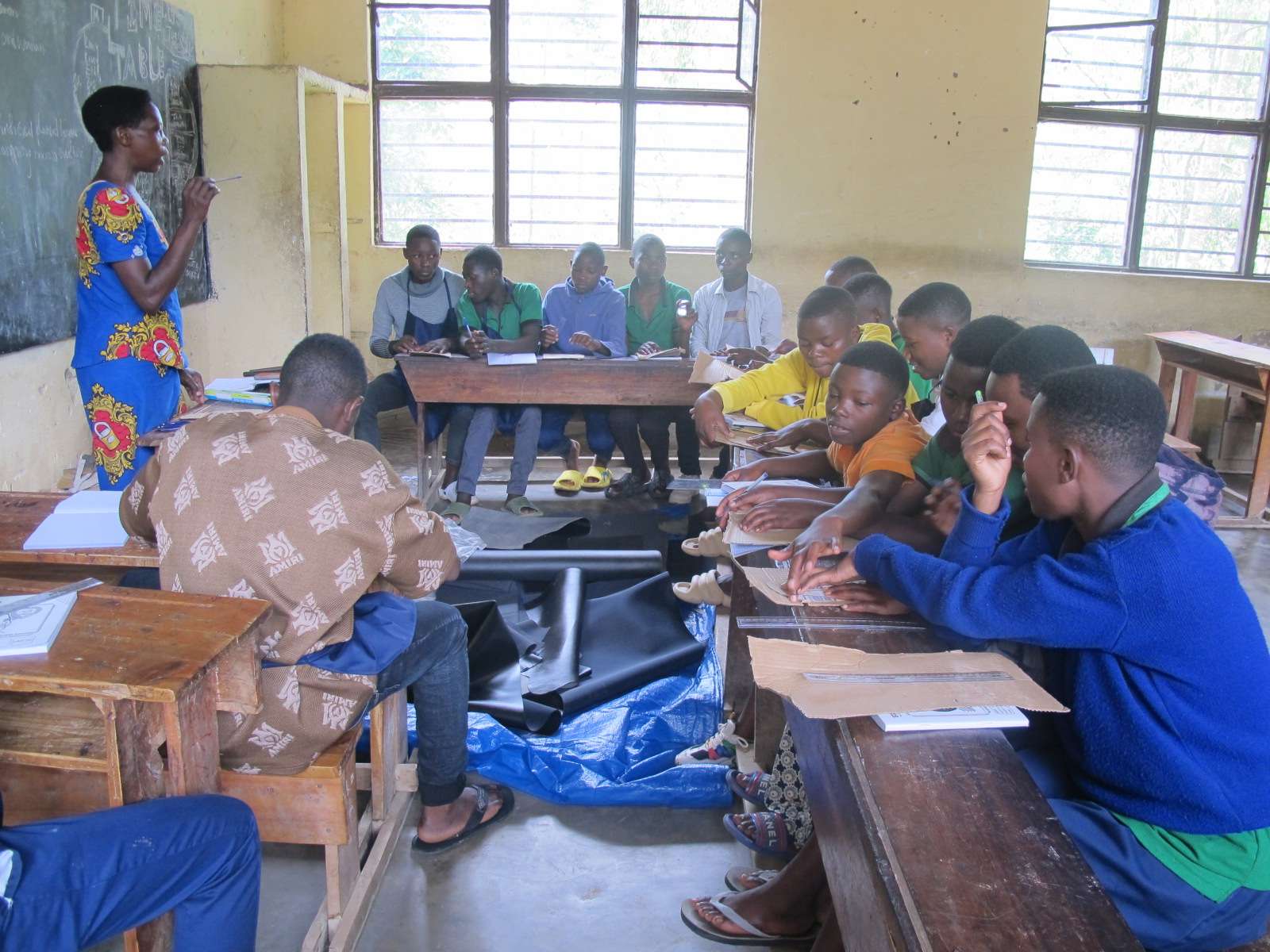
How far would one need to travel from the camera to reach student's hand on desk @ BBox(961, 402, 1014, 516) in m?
1.66

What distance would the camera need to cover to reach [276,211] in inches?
221

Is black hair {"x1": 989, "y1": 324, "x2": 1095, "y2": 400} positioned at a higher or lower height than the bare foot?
higher

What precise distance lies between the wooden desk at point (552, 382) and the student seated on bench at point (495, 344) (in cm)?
16

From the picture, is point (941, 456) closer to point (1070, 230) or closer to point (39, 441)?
point (39, 441)

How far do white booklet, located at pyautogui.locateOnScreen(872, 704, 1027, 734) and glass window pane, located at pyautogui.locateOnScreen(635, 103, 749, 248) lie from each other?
5.52 metres

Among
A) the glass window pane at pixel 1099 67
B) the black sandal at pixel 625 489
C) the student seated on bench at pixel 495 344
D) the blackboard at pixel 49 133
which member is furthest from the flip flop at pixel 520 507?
the glass window pane at pixel 1099 67

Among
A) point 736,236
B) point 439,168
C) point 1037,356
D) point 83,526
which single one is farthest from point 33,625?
Answer: point 439,168

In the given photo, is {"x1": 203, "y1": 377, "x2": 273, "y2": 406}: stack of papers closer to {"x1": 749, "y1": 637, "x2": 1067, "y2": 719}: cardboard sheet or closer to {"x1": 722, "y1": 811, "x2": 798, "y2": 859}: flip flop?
{"x1": 722, "y1": 811, "x2": 798, "y2": 859}: flip flop

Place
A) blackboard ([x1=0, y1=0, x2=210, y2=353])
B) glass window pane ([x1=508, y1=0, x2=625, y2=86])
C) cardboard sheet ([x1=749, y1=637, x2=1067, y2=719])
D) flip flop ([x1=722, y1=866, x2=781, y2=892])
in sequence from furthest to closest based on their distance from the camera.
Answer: glass window pane ([x1=508, y1=0, x2=625, y2=86]) < blackboard ([x1=0, y1=0, x2=210, y2=353]) < flip flop ([x1=722, y1=866, x2=781, y2=892]) < cardboard sheet ([x1=749, y1=637, x2=1067, y2=719])

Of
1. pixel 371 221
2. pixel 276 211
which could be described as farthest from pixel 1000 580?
pixel 371 221

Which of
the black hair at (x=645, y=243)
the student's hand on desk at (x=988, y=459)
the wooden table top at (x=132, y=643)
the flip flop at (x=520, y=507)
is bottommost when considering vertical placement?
the flip flop at (x=520, y=507)

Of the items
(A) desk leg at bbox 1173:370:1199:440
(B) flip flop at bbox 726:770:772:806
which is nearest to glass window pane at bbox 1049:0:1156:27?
(A) desk leg at bbox 1173:370:1199:440

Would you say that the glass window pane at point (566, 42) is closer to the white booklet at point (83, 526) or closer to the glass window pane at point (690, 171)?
the glass window pane at point (690, 171)

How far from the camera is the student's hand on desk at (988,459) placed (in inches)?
65.3
